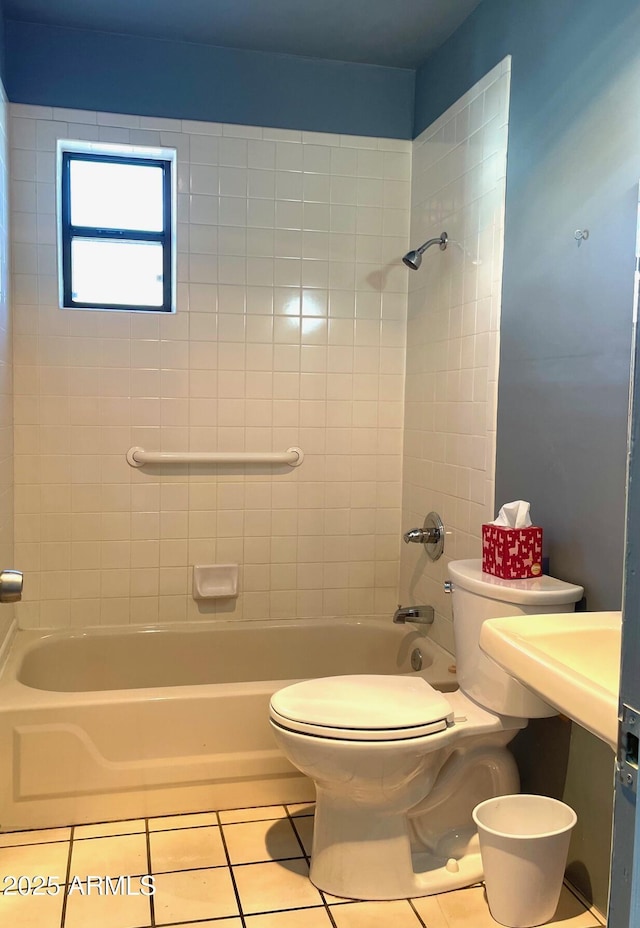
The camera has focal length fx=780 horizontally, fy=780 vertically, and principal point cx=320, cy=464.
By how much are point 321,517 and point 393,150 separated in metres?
1.49

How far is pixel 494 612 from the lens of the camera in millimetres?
1987

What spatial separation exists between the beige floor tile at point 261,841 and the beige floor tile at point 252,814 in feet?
0.08

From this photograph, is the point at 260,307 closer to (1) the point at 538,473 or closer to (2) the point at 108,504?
(2) the point at 108,504

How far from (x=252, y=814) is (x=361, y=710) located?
67cm

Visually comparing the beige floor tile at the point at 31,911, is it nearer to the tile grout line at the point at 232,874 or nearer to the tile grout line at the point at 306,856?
the tile grout line at the point at 232,874

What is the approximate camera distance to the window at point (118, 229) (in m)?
2.92

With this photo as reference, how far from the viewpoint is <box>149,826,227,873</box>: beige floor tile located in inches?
81.0

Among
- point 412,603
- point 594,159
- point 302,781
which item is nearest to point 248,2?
point 594,159

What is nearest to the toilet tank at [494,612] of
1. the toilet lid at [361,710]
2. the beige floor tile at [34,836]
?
the toilet lid at [361,710]

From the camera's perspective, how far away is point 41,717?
221 centimetres

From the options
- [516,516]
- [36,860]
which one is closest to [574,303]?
[516,516]

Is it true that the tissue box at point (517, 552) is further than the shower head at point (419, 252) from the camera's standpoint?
No

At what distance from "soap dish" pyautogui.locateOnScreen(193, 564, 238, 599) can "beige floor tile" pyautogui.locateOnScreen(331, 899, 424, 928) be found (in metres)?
1.33

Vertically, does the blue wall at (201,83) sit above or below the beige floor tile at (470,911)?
above
